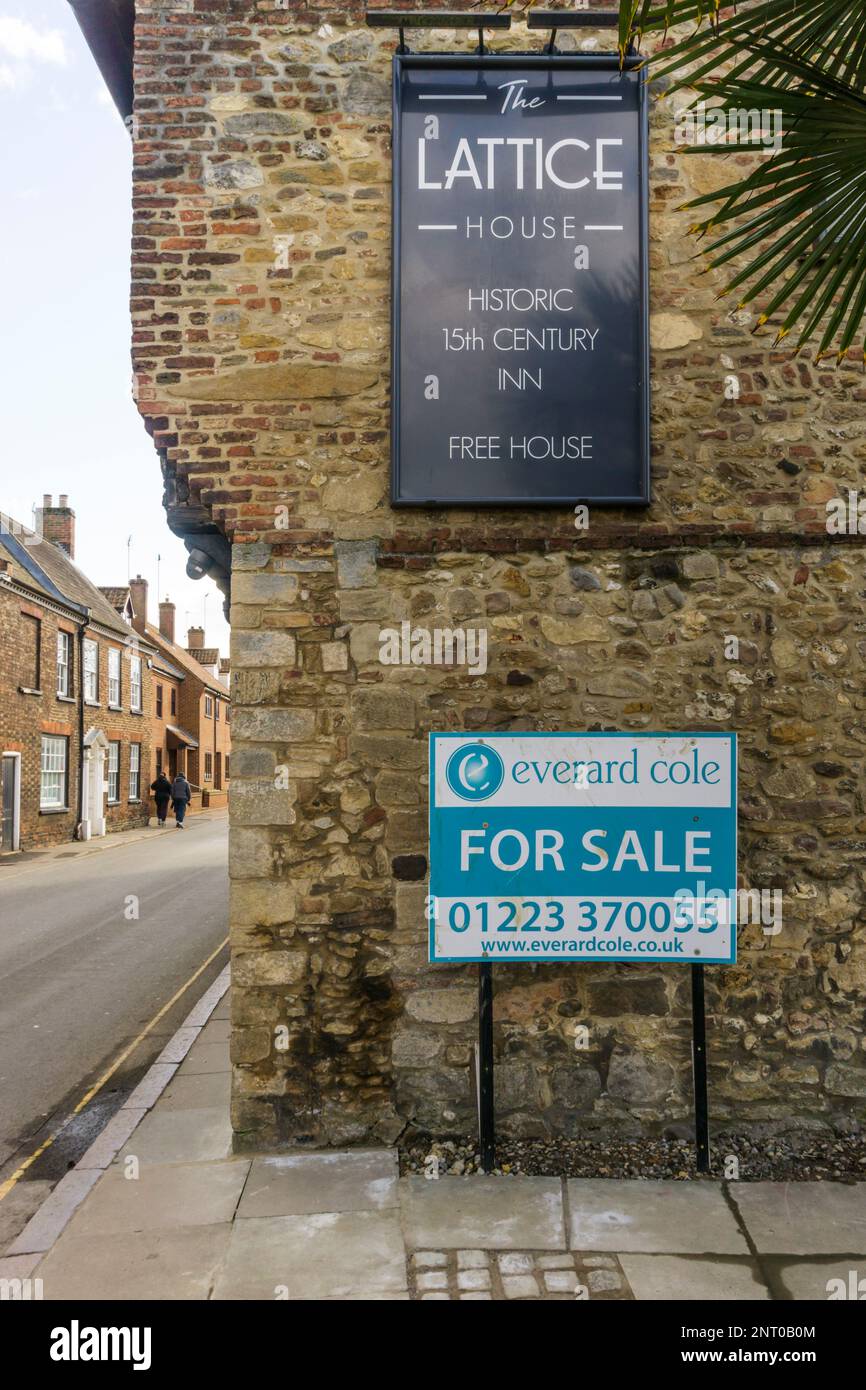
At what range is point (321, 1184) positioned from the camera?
4.49 meters

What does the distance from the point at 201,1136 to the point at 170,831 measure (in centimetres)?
2602

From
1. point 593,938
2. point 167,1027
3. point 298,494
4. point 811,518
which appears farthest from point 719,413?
point 167,1027

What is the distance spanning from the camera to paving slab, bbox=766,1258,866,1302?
357cm

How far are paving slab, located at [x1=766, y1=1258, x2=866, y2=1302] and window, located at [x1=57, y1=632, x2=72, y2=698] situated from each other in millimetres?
24169

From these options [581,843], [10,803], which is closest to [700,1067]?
[581,843]

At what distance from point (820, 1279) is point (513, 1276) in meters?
1.22

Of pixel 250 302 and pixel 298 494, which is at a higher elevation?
pixel 250 302

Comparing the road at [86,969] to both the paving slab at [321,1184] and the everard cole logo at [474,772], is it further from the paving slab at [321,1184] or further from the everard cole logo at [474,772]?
the everard cole logo at [474,772]

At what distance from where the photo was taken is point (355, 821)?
496 cm

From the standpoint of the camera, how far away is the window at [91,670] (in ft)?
88.4

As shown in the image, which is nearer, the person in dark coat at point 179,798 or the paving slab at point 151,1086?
the paving slab at point 151,1086

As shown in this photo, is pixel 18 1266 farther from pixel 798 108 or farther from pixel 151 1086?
pixel 798 108

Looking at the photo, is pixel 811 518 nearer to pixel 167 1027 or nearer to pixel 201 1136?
pixel 201 1136

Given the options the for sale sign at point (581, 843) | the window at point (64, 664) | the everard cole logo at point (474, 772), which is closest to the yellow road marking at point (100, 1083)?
the for sale sign at point (581, 843)
